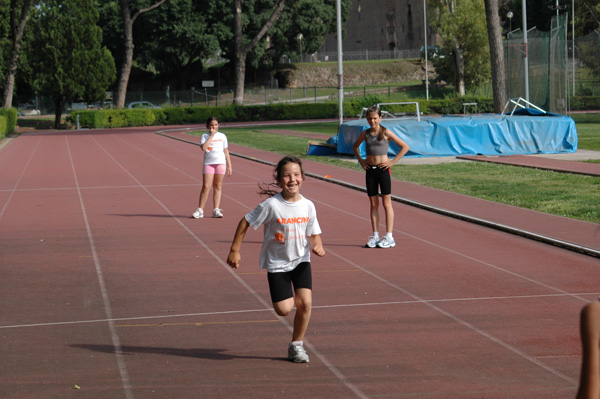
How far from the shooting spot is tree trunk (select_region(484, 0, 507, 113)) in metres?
31.1

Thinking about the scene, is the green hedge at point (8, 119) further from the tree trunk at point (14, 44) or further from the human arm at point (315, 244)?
the human arm at point (315, 244)

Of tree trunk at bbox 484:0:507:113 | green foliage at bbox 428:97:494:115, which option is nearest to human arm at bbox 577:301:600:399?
tree trunk at bbox 484:0:507:113

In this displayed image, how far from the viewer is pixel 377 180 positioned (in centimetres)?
1132

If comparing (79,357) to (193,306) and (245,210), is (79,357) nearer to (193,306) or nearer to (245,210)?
(193,306)

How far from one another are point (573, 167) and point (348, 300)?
1438cm

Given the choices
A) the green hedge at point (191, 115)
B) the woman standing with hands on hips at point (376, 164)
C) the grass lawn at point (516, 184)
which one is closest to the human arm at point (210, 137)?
the woman standing with hands on hips at point (376, 164)

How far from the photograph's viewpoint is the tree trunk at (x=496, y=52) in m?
31.1

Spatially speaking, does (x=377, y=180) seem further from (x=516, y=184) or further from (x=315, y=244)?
(x=516, y=184)

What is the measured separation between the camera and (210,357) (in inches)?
247

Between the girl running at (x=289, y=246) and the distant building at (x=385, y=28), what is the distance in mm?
88000

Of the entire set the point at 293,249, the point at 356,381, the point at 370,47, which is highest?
the point at 370,47

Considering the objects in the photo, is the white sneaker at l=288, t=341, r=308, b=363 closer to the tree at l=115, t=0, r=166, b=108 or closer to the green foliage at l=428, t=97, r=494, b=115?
the tree at l=115, t=0, r=166, b=108

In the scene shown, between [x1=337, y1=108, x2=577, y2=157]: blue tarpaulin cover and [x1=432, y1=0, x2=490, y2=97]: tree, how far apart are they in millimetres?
41734

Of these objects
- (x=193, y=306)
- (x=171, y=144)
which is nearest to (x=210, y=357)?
(x=193, y=306)
